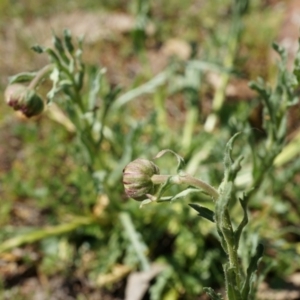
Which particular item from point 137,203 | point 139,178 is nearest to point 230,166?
point 139,178

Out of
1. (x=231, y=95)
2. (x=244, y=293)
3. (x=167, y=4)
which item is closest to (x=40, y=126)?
Result: (x=231, y=95)

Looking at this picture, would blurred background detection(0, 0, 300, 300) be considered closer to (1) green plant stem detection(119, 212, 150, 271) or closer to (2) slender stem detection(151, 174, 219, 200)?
(1) green plant stem detection(119, 212, 150, 271)

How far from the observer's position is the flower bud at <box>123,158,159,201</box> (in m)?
1.69

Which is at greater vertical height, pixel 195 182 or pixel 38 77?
pixel 38 77

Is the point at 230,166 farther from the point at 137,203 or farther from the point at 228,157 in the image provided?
the point at 137,203

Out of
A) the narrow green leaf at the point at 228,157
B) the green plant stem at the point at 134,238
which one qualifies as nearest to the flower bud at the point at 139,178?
the narrow green leaf at the point at 228,157

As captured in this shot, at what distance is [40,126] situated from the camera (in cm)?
399

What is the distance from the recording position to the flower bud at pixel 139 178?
1.69 metres

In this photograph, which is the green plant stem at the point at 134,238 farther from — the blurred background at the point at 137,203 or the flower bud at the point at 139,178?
the flower bud at the point at 139,178

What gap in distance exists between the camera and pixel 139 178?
1690 mm

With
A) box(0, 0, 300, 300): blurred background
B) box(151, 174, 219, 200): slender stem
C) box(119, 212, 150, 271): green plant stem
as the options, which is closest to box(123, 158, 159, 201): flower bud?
box(151, 174, 219, 200): slender stem

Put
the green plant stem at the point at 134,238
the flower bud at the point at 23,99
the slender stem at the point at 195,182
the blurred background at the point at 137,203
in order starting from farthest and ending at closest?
the blurred background at the point at 137,203 < the green plant stem at the point at 134,238 < the flower bud at the point at 23,99 < the slender stem at the point at 195,182

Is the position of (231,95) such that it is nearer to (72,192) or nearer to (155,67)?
(155,67)

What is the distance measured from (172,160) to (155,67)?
4.67 ft
